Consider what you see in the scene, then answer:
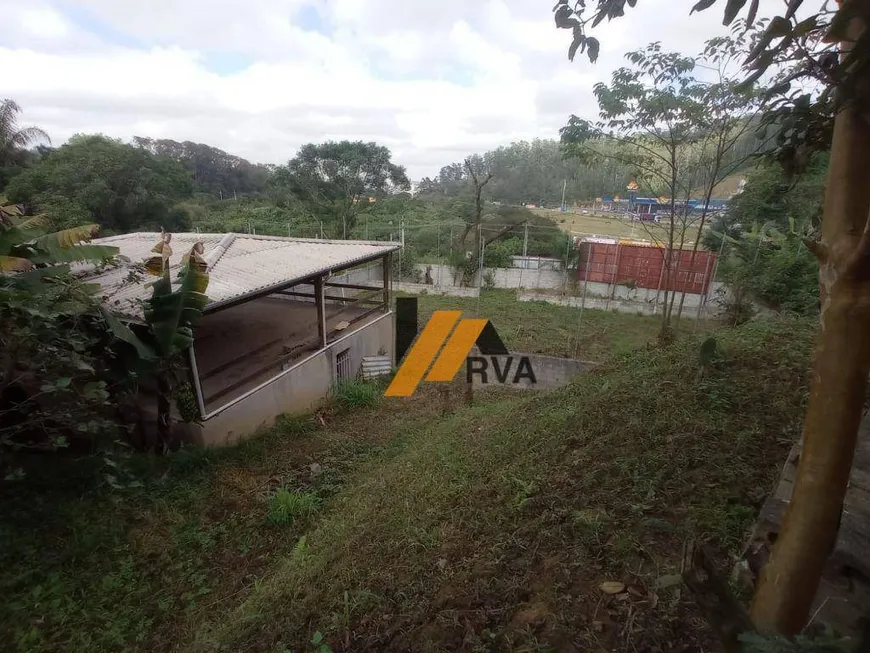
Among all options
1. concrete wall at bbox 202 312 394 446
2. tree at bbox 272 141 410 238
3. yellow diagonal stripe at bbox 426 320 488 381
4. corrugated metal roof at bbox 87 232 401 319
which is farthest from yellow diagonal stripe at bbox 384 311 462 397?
tree at bbox 272 141 410 238

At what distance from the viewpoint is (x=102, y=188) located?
15977mm

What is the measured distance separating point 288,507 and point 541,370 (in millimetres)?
5743

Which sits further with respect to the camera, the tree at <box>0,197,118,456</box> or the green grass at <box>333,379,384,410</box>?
the green grass at <box>333,379,384,410</box>

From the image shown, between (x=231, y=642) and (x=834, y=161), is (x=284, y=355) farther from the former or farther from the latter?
(x=834, y=161)

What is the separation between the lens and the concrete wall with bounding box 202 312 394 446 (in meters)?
6.16

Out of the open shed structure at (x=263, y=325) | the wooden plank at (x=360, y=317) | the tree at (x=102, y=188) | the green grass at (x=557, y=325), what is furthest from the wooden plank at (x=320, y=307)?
the tree at (x=102, y=188)

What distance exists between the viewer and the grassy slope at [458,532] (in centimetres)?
247

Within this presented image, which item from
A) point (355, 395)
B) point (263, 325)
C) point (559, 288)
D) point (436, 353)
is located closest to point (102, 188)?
point (263, 325)

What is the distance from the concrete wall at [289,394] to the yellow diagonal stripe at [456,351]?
1.52 metres

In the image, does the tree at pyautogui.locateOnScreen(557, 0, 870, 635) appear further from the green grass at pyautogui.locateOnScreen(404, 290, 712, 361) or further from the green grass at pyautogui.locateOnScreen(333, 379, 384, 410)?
the green grass at pyautogui.locateOnScreen(404, 290, 712, 361)

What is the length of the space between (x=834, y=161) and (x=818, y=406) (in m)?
0.56

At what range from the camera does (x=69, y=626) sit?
11.1ft

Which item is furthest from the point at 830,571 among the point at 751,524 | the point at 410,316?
the point at 410,316

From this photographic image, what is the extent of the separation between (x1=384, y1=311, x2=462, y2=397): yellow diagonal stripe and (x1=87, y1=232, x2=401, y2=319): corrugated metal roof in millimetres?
2669
